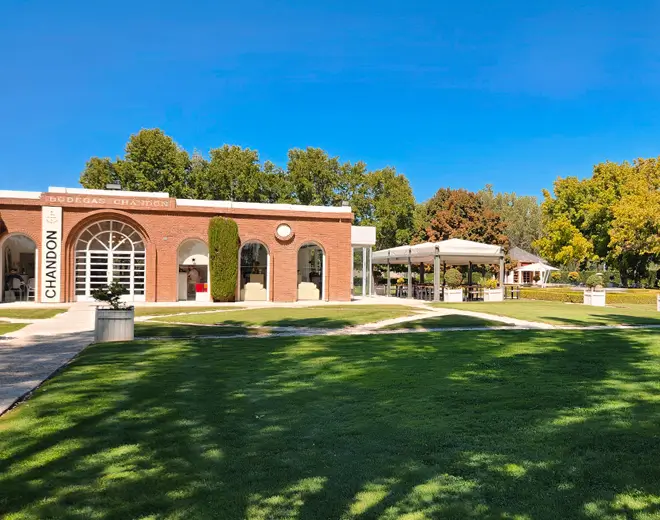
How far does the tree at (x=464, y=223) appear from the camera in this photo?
145 ft

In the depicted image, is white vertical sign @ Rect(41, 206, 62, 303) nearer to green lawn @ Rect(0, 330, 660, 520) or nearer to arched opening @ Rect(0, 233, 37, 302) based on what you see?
arched opening @ Rect(0, 233, 37, 302)

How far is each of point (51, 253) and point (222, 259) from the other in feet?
24.7

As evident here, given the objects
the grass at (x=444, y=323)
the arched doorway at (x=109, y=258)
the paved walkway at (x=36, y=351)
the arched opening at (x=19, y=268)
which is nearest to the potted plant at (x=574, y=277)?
the grass at (x=444, y=323)

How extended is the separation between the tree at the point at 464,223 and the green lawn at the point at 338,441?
3678 cm

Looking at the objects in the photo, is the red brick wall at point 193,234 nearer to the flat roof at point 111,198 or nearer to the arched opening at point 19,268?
the flat roof at point 111,198

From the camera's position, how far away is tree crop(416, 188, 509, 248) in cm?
4434

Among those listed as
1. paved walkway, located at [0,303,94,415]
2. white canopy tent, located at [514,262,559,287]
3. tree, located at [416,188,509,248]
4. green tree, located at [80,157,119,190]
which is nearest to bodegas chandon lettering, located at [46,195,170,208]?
paved walkway, located at [0,303,94,415]

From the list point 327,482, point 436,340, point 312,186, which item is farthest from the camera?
point 312,186

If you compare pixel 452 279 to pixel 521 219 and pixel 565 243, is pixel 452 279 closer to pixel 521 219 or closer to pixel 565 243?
pixel 565 243

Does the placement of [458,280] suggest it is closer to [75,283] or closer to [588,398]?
[75,283]

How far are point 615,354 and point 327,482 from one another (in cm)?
737

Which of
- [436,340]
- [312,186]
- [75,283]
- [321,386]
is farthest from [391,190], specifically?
[321,386]

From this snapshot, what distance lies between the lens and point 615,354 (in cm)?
908

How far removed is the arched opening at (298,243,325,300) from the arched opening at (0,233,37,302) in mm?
12532
